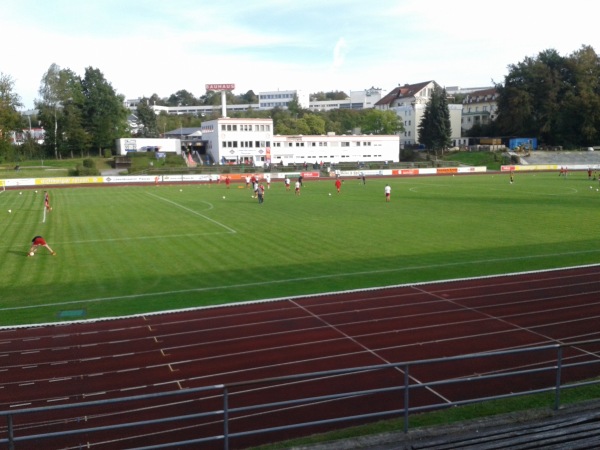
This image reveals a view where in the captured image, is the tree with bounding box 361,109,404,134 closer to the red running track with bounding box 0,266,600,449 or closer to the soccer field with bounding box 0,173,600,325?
the soccer field with bounding box 0,173,600,325

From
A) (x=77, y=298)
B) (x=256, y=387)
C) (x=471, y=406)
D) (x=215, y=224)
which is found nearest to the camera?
(x=471, y=406)

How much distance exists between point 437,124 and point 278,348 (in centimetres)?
8621

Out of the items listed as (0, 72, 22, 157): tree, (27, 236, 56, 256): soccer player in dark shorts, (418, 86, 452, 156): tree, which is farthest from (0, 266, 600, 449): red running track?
(418, 86, 452, 156): tree

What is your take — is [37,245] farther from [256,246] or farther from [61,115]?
[61,115]

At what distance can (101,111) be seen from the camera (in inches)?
3693

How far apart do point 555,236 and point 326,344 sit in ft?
59.0

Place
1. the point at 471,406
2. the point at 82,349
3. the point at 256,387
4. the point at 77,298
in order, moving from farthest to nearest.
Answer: the point at 77,298 < the point at 82,349 < the point at 256,387 < the point at 471,406

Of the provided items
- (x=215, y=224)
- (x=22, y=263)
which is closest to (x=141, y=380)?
(x=22, y=263)

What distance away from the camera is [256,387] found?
9898 mm

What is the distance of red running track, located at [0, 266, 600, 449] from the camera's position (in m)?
9.09

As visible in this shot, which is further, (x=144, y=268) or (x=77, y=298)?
(x=144, y=268)

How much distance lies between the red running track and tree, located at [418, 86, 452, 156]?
7905 centimetres

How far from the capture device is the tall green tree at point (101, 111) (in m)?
92.7

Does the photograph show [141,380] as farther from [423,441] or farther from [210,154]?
[210,154]
